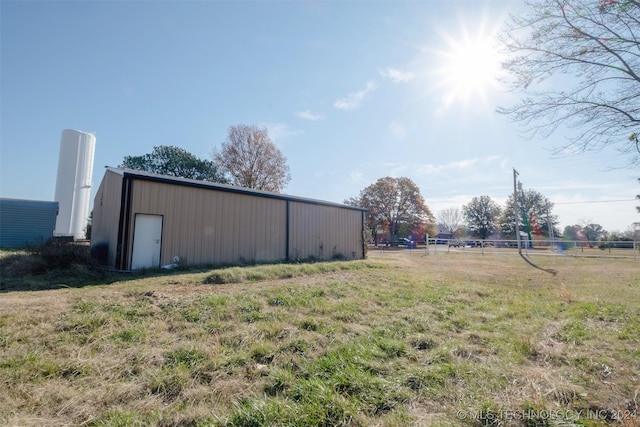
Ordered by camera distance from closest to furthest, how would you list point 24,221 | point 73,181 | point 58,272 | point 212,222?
point 58,272, point 212,222, point 24,221, point 73,181

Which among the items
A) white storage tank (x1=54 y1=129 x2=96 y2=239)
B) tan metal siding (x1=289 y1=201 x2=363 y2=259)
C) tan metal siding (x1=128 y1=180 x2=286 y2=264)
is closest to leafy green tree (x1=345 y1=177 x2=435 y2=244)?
tan metal siding (x1=289 y1=201 x2=363 y2=259)

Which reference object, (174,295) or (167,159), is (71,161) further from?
(174,295)

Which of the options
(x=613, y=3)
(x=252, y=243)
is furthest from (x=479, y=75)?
(x=252, y=243)

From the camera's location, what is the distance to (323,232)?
13758 millimetres

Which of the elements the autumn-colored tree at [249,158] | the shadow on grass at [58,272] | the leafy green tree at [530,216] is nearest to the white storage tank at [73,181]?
the autumn-colored tree at [249,158]

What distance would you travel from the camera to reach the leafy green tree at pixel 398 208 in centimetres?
3809

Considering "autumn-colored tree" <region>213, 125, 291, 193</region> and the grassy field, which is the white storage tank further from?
the grassy field

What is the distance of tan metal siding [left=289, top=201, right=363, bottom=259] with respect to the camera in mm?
12570

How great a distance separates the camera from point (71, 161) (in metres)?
21.1

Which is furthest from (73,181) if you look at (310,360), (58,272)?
(310,360)

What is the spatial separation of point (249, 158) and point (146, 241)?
17.5 metres

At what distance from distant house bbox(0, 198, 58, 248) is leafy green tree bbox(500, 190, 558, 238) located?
54247 millimetres

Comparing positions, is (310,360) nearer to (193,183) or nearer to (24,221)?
(193,183)

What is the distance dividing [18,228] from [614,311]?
1012 inches
